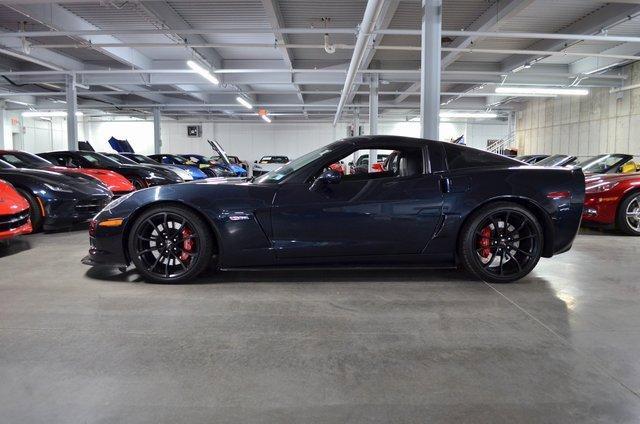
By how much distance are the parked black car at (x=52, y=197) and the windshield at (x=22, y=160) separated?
146 centimetres

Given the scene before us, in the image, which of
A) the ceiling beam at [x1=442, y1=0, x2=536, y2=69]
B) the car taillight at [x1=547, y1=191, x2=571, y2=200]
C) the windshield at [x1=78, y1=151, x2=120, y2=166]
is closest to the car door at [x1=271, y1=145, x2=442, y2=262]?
the car taillight at [x1=547, y1=191, x2=571, y2=200]

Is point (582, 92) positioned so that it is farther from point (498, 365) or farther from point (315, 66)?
point (498, 365)

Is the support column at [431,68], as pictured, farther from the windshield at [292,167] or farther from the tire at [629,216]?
the windshield at [292,167]

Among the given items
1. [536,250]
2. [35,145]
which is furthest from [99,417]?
[35,145]

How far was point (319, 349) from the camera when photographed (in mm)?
2594

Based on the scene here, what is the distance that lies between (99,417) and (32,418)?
0.26 metres

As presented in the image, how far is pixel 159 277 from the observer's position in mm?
3900

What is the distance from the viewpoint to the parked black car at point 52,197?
622 cm

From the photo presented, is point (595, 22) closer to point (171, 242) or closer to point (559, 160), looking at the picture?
point (559, 160)

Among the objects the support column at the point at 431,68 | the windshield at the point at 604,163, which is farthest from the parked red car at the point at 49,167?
the windshield at the point at 604,163

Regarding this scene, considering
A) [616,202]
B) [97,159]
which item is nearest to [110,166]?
[97,159]

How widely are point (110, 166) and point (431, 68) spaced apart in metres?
7.37

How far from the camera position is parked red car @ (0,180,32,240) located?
195 inches

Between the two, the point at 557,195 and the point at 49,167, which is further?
the point at 49,167
